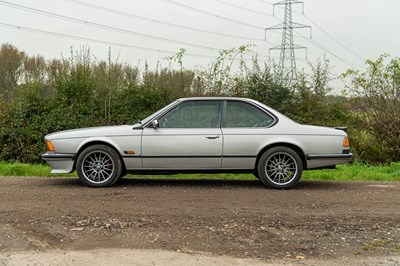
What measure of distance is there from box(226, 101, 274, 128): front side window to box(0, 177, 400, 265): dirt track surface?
3.68 feet

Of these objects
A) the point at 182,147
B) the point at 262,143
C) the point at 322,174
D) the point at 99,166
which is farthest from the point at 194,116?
the point at 322,174

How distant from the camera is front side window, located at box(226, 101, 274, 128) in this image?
8.30 m

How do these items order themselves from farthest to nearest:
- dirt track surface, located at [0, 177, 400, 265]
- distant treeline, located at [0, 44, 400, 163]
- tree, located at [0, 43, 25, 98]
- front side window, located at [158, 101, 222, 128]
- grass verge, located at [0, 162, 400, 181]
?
tree, located at [0, 43, 25, 98] < distant treeline, located at [0, 44, 400, 163] < grass verge, located at [0, 162, 400, 181] < front side window, located at [158, 101, 222, 128] < dirt track surface, located at [0, 177, 400, 265]

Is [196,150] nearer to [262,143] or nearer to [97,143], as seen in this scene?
[262,143]

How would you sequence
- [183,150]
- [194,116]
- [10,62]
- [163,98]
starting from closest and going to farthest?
[183,150]
[194,116]
[163,98]
[10,62]

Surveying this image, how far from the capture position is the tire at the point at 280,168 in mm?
8070

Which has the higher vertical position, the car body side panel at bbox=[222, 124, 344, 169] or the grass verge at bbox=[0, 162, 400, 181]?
the car body side panel at bbox=[222, 124, 344, 169]

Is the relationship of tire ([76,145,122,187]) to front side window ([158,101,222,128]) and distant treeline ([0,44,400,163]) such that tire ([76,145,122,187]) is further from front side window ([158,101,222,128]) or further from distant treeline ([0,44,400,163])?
distant treeline ([0,44,400,163])

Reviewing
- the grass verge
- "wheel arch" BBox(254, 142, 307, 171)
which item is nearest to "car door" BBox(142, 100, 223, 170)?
"wheel arch" BBox(254, 142, 307, 171)

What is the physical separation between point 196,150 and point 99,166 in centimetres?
169

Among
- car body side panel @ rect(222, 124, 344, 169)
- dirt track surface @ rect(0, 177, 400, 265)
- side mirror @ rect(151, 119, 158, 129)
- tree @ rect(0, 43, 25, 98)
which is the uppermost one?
tree @ rect(0, 43, 25, 98)

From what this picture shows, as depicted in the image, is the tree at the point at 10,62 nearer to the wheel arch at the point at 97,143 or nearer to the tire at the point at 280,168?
the wheel arch at the point at 97,143

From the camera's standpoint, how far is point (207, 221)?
5.76 meters

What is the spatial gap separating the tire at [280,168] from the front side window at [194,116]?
1.04 meters
